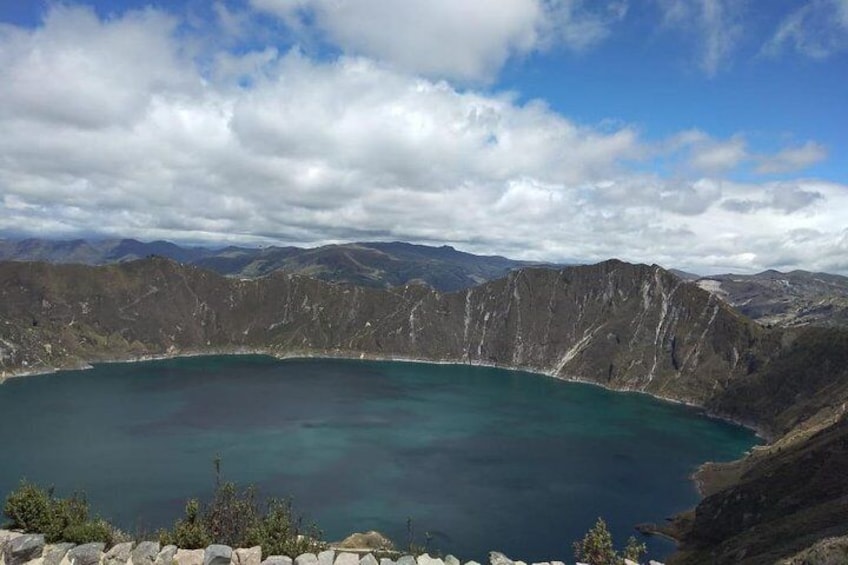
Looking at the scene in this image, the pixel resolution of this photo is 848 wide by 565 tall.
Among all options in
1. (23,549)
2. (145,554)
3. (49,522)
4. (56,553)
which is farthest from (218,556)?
(49,522)

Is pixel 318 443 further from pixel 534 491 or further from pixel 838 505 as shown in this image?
pixel 838 505

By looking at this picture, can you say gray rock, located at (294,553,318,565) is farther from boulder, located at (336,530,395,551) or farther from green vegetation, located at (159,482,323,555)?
boulder, located at (336,530,395,551)

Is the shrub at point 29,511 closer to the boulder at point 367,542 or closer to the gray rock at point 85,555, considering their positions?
the gray rock at point 85,555

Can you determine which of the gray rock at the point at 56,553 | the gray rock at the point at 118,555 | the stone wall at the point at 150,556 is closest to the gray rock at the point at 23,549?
the stone wall at the point at 150,556

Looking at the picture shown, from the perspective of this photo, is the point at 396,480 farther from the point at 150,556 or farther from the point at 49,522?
the point at 150,556

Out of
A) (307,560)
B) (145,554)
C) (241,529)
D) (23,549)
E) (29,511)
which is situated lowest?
(241,529)

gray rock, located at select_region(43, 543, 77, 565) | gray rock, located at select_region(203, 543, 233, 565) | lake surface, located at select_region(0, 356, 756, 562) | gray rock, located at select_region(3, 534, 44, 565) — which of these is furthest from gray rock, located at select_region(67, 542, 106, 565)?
lake surface, located at select_region(0, 356, 756, 562)

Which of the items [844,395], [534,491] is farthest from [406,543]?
[844,395]
